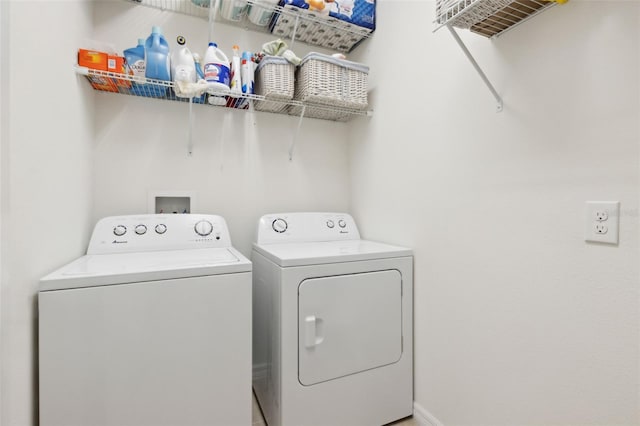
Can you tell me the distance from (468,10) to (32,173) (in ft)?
4.91

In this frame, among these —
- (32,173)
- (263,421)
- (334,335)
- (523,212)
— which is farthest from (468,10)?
(263,421)

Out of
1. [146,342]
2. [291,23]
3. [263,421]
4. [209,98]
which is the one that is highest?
[291,23]

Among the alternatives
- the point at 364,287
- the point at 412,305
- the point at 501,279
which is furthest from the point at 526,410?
the point at 364,287

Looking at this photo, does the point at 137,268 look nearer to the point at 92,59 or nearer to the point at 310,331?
the point at 310,331

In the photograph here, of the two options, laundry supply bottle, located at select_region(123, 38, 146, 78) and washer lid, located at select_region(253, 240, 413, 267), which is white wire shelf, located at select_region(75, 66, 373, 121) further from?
washer lid, located at select_region(253, 240, 413, 267)

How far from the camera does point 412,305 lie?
1.62 metres

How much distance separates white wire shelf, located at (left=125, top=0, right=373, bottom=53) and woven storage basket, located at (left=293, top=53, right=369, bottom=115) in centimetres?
30

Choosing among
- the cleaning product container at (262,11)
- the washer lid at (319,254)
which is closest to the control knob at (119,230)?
the washer lid at (319,254)

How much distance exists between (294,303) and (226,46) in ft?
5.49

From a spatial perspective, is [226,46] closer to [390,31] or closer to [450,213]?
[390,31]

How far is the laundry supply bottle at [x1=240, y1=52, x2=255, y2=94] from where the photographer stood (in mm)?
1680

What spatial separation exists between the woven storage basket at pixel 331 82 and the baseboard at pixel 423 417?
5.65 ft

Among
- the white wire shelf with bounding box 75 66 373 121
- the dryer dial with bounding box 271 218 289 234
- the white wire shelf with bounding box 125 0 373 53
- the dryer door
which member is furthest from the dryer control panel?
the white wire shelf with bounding box 125 0 373 53

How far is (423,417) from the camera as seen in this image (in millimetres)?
1534
